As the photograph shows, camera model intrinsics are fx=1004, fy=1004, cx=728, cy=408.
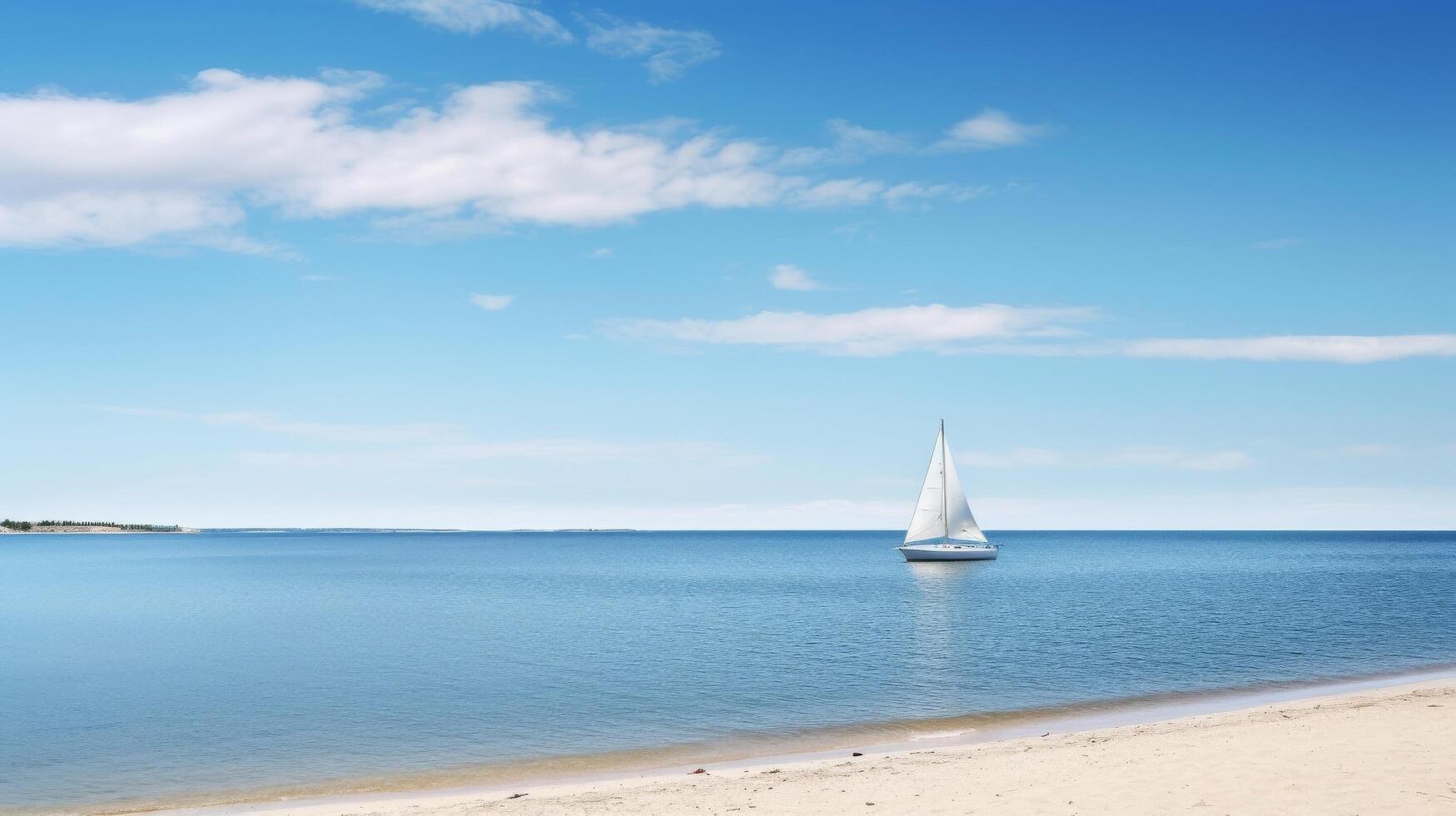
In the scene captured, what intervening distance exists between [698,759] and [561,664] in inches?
771

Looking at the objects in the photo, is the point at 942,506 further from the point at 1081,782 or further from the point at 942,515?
the point at 1081,782

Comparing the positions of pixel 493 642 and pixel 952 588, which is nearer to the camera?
pixel 493 642

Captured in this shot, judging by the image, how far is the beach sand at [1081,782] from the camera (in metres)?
17.9

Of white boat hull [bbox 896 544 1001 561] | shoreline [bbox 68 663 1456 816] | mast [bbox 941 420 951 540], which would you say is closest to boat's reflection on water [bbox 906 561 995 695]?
white boat hull [bbox 896 544 1001 561]

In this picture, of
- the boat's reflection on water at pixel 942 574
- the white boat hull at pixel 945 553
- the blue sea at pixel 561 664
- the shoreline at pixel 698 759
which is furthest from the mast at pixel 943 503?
the shoreline at pixel 698 759

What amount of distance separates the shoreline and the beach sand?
0.24 meters

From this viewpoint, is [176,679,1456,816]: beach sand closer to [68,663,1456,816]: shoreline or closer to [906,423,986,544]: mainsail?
[68,663,1456,816]: shoreline

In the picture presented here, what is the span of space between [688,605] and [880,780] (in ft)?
189

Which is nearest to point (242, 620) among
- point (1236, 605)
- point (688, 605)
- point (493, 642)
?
point (493, 642)

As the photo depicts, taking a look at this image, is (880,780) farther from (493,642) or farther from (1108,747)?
(493,642)

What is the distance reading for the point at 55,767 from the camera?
1017 inches

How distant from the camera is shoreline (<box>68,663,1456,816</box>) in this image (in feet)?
73.0

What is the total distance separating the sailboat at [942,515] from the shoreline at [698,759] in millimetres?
77769

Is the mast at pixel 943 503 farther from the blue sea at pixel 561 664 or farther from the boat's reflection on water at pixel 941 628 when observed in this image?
the blue sea at pixel 561 664
